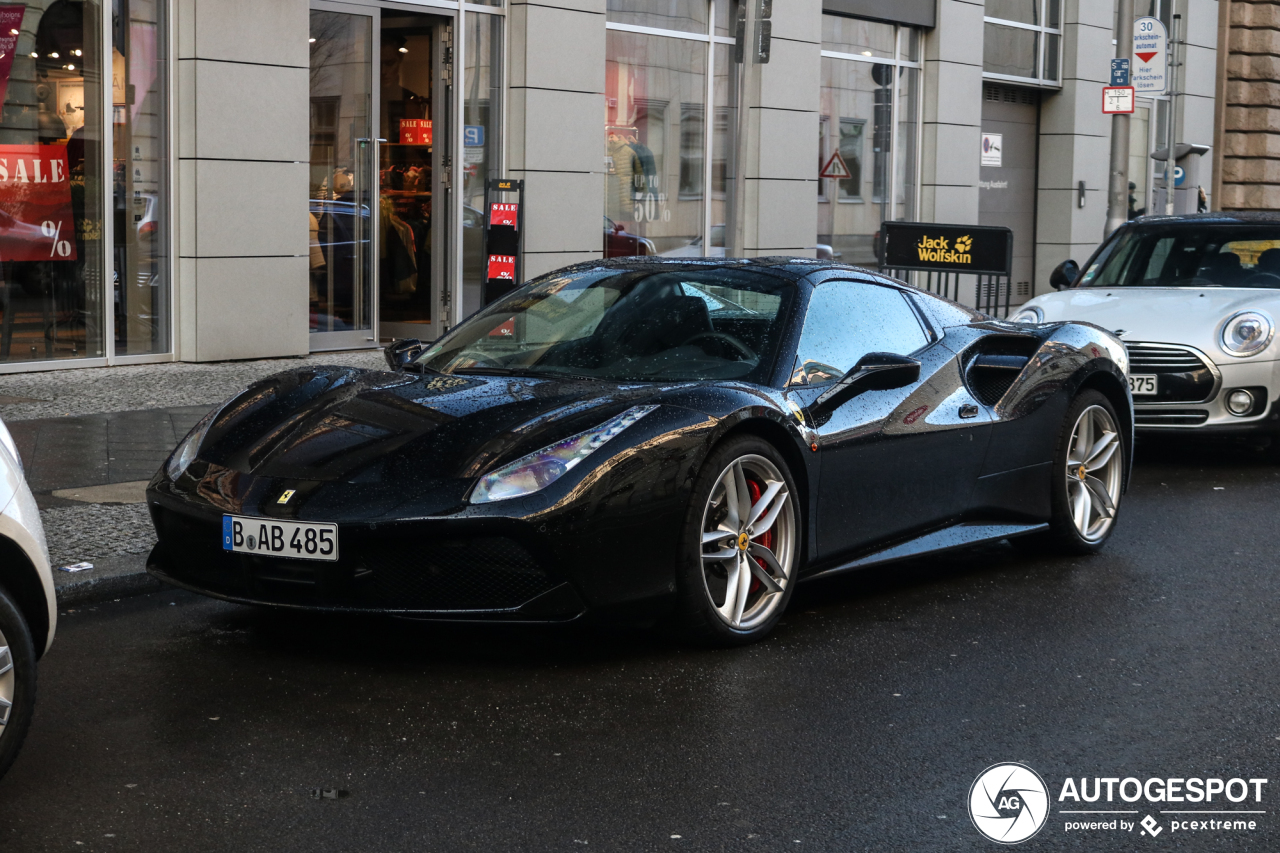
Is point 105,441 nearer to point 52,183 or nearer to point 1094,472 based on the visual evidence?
point 52,183

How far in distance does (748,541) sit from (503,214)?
757cm

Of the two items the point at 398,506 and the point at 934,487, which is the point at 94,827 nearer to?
the point at 398,506

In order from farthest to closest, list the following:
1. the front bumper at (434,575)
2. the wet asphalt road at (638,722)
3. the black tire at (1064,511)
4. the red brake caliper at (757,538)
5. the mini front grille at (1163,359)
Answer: the mini front grille at (1163,359)
the black tire at (1064,511)
the red brake caliper at (757,538)
the front bumper at (434,575)
the wet asphalt road at (638,722)

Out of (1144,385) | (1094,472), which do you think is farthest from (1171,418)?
(1094,472)

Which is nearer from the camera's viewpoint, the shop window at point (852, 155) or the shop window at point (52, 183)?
the shop window at point (52, 183)

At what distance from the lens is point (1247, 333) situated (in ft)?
31.3

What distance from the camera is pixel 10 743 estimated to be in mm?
3773

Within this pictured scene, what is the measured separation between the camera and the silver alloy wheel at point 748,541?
516cm

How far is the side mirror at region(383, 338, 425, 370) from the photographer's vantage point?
19.9 ft

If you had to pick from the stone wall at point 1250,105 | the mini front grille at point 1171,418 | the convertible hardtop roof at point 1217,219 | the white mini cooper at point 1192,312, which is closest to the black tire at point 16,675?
the white mini cooper at point 1192,312

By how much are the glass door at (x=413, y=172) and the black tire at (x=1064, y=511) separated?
28.2 feet

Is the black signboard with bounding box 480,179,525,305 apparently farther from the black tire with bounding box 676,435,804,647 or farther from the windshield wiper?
the black tire with bounding box 676,435,804,647

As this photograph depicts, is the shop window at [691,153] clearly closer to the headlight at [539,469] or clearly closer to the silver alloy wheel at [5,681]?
the headlight at [539,469]

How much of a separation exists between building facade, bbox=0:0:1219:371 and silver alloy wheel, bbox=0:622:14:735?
8526 millimetres
